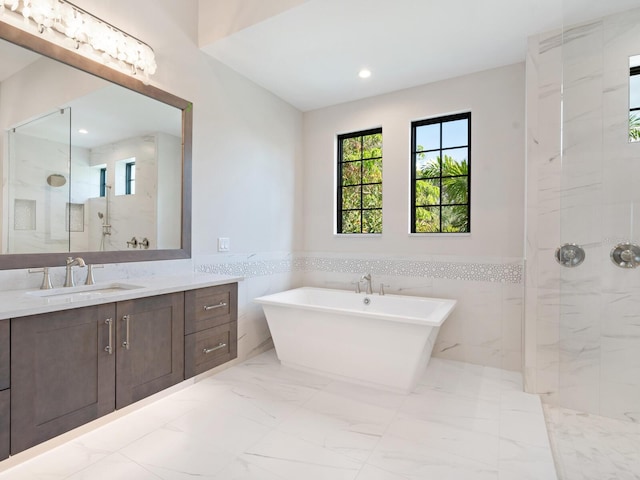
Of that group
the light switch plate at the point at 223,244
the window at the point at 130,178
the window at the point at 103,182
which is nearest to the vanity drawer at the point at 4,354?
the window at the point at 103,182

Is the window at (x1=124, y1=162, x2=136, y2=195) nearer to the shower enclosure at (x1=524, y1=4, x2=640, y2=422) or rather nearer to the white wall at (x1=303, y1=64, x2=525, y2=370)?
the white wall at (x1=303, y1=64, x2=525, y2=370)

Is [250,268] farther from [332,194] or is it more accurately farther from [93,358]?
[93,358]

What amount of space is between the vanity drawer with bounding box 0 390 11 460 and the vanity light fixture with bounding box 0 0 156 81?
1.73 metres

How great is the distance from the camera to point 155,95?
231 centimetres

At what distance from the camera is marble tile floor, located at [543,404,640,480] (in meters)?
1.54

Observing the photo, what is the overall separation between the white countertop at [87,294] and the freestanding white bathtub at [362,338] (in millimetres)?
765

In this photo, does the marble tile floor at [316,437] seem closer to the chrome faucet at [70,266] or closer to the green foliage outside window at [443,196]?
the chrome faucet at [70,266]

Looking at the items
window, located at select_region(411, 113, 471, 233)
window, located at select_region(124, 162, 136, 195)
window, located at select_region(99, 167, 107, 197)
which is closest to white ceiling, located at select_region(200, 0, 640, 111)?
window, located at select_region(411, 113, 471, 233)

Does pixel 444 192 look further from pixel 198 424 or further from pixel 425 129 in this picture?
pixel 198 424

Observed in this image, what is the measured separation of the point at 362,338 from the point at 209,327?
1.10m

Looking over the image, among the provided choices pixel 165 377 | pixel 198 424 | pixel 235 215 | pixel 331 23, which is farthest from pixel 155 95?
pixel 198 424

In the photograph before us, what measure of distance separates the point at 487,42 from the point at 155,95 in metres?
2.44

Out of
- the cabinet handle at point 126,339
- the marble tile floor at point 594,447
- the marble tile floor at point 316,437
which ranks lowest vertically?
the marble tile floor at point 316,437

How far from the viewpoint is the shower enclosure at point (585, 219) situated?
5.67 ft
